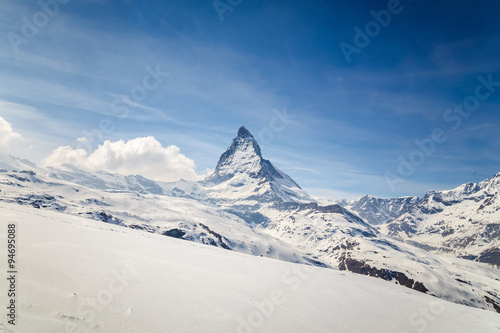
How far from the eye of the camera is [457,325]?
14.4 metres

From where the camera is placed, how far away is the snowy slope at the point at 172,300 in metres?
6.43

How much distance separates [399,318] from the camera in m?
12.7

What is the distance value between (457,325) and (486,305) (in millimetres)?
223029

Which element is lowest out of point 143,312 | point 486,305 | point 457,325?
point 486,305

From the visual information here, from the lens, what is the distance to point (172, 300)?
8297mm

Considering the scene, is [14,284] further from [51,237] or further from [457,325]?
[457,325]

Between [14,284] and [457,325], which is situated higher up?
[14,284]

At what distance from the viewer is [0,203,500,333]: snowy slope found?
6426mm

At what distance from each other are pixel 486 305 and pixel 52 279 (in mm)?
241180

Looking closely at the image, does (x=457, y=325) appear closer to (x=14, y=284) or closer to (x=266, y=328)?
(x=266, y=328)

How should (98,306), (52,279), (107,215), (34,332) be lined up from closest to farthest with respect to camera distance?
(34,332), (98,306), (52,279), (107,215)

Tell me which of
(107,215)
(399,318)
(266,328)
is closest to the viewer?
(266,328)

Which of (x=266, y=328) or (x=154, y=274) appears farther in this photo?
(x=154, y=274)

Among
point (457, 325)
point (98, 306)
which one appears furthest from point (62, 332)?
point (457, 325)
